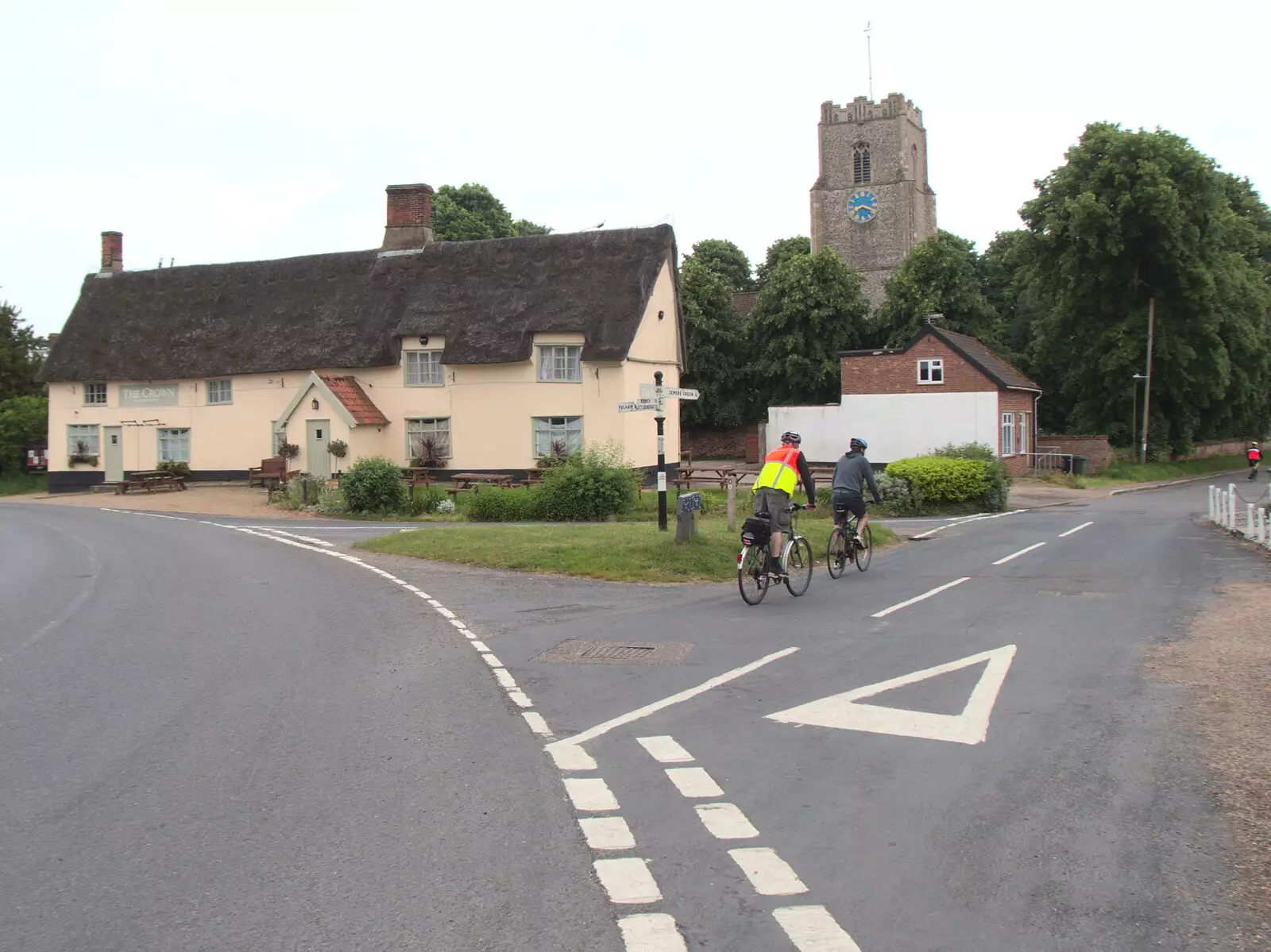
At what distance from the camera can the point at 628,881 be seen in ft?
15.6

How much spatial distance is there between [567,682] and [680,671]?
0.95 m

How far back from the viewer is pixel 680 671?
9.16m

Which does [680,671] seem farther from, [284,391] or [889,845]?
[284,391]

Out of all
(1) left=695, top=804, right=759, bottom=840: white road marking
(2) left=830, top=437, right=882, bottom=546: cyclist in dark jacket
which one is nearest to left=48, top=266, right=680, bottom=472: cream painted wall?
(2) left=830, top=437, right=882, bottom=546: cyclist in dark jacket

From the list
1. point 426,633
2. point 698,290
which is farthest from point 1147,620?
point 698,290

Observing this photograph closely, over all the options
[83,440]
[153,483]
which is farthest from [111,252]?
[153,483]

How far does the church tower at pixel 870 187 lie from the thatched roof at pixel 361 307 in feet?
175

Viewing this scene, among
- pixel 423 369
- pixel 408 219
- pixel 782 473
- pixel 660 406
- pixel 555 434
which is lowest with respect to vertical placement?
pixel 782 473

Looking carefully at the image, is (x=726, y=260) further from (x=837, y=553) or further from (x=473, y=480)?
(x=837, y=553)

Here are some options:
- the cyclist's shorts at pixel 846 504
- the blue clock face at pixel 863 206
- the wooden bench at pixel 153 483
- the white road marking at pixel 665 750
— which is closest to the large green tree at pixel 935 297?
the wooden bench at pixel 153 483

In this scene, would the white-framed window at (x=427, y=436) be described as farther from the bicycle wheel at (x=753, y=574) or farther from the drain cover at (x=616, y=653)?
the drain cover at (x=616, y=653)

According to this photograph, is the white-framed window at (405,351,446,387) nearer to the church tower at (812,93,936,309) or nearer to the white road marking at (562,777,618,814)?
the white road marking at (562,777,618,814)

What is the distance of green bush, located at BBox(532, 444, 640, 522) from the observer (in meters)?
27.6

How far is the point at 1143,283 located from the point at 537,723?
50959 mm
